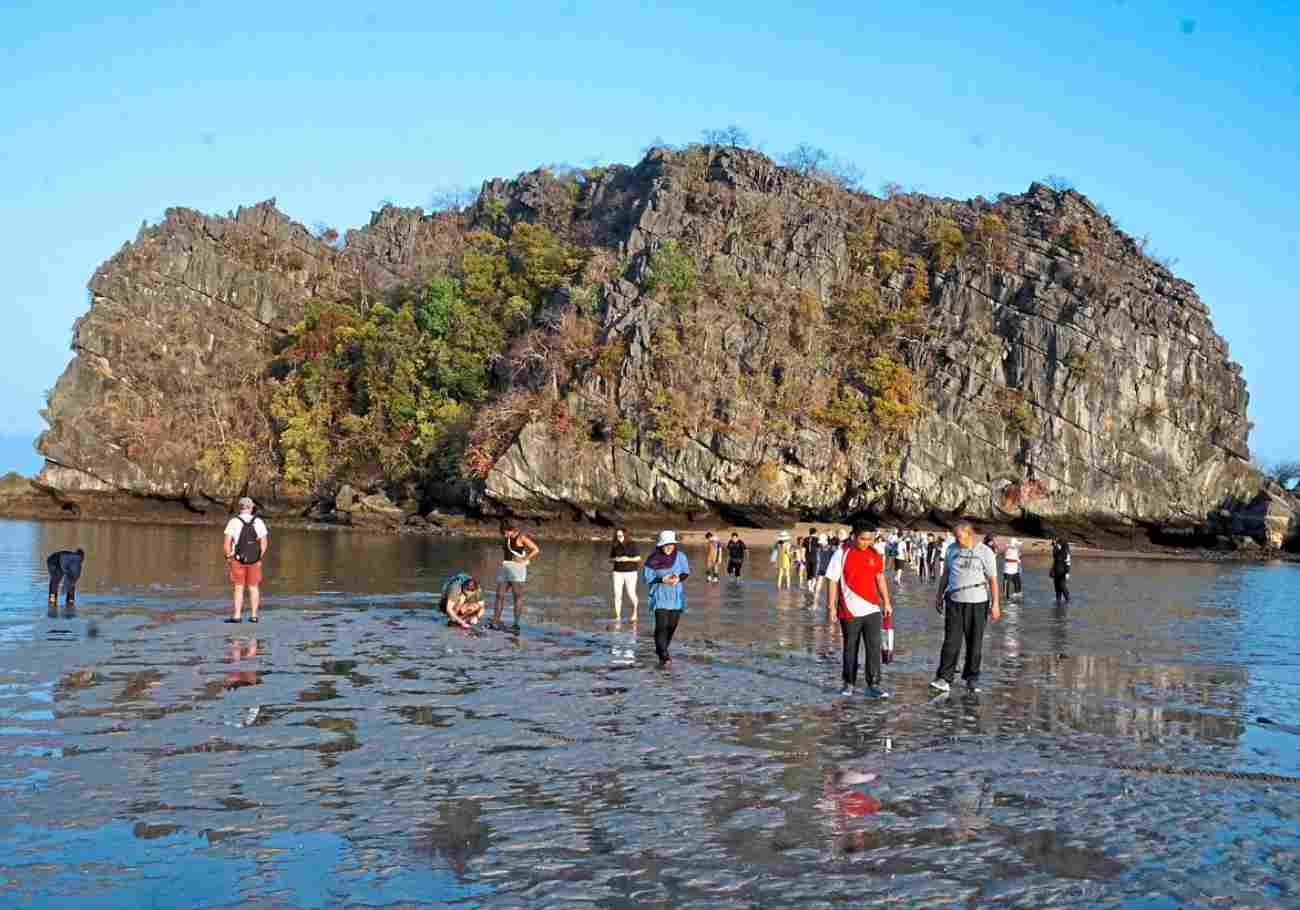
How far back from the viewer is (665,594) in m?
14.4

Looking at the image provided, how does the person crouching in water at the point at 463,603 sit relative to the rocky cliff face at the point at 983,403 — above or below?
below

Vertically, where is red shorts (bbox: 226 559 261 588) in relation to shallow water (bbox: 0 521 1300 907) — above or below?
above

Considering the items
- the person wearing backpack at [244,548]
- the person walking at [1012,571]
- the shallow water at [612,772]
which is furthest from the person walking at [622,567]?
the person walking at [1012,571]

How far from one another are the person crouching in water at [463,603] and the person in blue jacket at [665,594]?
4506mm

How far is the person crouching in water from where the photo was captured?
59.6 ft

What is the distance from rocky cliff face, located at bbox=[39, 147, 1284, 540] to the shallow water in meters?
46.6

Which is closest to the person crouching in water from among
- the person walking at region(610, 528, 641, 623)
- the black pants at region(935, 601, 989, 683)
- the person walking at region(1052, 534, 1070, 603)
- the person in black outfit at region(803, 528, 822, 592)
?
the person walking at region(610, 528, 641, 623)

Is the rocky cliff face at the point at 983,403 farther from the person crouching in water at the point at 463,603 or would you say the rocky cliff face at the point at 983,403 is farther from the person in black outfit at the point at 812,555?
the person crouching in water at the point at 463,603

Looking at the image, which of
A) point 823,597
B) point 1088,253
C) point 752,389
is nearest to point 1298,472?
point 1088,253

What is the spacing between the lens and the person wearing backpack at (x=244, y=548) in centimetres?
1692

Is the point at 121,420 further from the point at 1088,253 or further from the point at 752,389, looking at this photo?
the point at 1088,253

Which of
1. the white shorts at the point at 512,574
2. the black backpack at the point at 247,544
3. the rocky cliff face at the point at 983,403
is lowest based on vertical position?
the white shorts at the point at 512,574

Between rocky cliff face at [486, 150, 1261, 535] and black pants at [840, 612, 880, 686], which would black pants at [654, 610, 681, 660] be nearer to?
black pants at [840, 612, 880, 686]

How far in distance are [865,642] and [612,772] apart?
4513mm
